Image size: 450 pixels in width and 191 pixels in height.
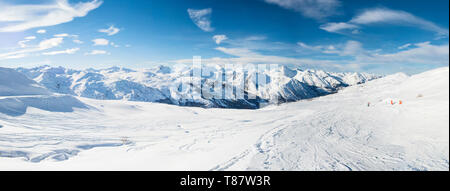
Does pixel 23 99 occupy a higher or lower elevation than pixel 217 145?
higher

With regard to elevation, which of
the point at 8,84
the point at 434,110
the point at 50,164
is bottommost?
the point at 50,164

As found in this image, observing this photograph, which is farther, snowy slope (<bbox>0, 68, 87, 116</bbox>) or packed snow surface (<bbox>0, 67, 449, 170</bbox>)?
snowy slope (<bbox>0, 68, 87, 116</bbox>)

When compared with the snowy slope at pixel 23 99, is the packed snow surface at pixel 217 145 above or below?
below

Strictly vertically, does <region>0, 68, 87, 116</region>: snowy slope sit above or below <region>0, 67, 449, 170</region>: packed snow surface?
above

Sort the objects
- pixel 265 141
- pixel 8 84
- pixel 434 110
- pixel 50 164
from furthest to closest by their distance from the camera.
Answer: pixel 8 84, pixel 434 110, pixel 265 141, pixel 50 164

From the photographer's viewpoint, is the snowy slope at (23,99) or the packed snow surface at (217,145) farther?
the snowy slope at (23,99)

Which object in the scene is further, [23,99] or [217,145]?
[23,99]
